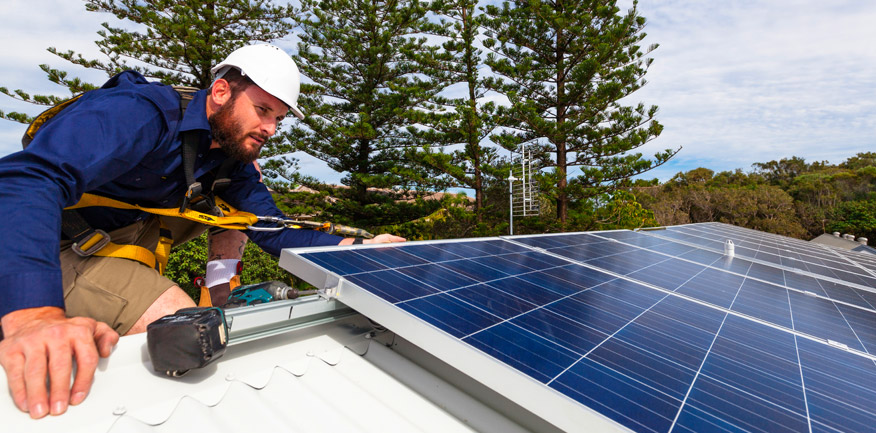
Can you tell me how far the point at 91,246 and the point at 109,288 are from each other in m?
0.27

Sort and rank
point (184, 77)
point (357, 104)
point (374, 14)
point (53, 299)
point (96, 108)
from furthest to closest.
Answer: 1. point (357, 104)
2. point (374, 14)
3. point (184, 77)
4. point (96, 108)
5. point (53, 299)

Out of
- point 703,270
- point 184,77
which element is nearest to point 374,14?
point 184,77

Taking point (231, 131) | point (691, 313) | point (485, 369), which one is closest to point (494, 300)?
point (485, 369)

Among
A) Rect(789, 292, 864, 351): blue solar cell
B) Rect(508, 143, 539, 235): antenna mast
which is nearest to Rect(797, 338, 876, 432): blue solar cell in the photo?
Rect(789, 292, 864, 351): blue solar cell

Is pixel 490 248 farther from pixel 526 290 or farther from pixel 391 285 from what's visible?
pixel 391 285

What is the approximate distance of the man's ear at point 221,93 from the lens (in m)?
2.44

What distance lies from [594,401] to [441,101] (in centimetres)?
1709

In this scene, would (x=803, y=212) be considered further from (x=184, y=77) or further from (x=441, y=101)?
(x=184, y=77)

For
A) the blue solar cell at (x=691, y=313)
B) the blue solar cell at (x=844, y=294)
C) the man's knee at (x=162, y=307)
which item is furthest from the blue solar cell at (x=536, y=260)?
the blue solar cell at (x=844, y=294)

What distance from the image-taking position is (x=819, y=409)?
126 centimetres

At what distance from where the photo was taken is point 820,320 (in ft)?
8.12

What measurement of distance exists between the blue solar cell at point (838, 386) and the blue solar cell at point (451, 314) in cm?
103

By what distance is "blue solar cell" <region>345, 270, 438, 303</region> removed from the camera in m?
1.60

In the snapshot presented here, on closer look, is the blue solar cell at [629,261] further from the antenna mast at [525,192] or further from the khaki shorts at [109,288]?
the antenna mast at [525,192]
